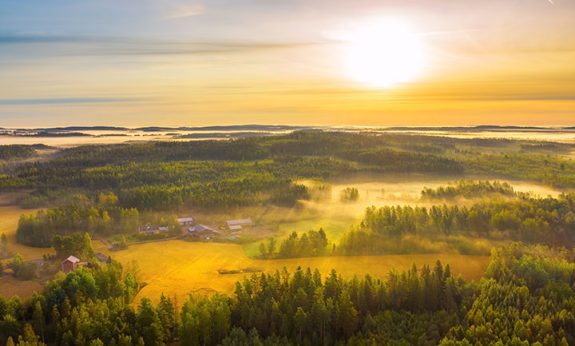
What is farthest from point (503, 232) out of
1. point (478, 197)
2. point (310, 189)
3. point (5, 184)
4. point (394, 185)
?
point (5, 184)

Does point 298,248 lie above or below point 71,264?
above

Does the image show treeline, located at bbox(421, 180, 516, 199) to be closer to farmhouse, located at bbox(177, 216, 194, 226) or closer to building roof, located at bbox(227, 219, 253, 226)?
building roof, located at bbox(227, 219, 253, 226)

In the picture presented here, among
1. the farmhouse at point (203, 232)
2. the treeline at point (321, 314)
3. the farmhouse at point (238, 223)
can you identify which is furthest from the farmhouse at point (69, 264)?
the farmhouse at point (238, 223)

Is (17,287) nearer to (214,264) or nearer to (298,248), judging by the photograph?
(214,264)

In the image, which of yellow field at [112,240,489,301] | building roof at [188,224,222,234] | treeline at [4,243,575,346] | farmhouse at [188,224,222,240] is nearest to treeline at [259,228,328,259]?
yellow field at [112,240,489,301]

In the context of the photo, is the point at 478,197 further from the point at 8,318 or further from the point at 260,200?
the point at 8,318

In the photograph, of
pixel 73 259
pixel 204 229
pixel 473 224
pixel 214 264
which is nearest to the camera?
pixel 73 259

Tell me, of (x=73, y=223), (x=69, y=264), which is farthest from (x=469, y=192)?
(x=69, y=264)

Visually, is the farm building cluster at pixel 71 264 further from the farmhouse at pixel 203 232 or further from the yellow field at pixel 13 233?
the farmhouse at pixel 203 232
